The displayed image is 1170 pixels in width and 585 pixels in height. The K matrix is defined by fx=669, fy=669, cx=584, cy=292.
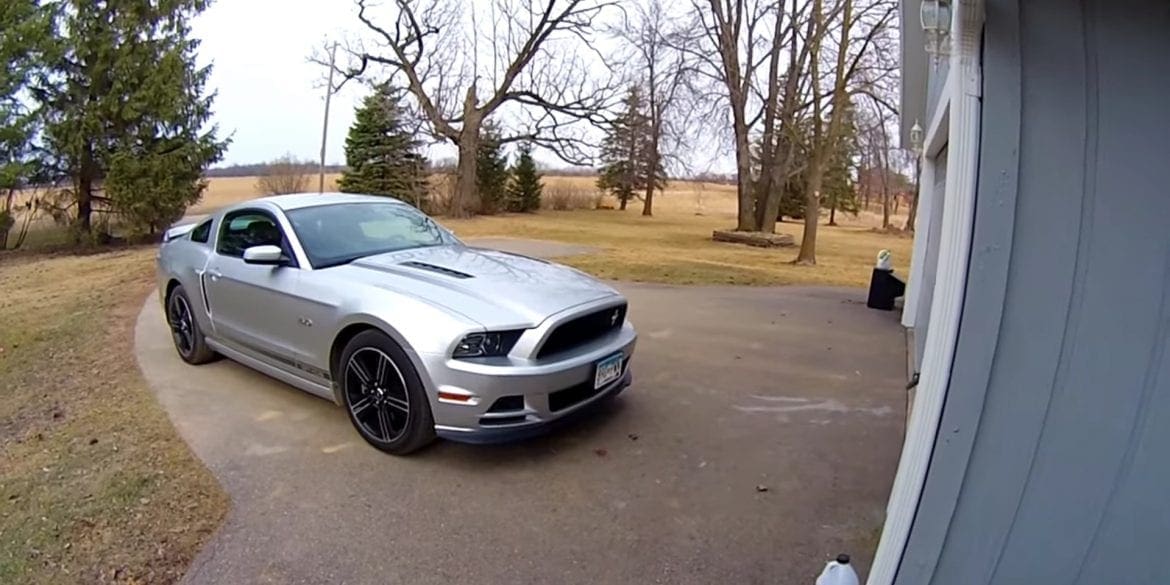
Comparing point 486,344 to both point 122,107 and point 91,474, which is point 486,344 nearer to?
point 91,474

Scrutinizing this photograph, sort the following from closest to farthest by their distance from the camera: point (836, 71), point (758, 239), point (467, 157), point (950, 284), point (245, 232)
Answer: point (950, 284), point (245, 232), point (836, 71), point (758, 239), point (467, 157)

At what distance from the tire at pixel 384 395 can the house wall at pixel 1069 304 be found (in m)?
2.57

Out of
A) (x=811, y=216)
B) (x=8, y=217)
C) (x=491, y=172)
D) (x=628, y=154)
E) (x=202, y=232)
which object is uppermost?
(x=628, y=154)

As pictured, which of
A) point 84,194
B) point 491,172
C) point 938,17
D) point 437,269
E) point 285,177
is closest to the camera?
point 938,17

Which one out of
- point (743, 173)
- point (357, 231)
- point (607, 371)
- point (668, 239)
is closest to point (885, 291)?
point (607, 371)

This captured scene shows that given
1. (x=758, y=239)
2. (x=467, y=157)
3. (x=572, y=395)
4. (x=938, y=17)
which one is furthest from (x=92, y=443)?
(x=467, y=157)

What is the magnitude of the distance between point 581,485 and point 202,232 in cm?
398

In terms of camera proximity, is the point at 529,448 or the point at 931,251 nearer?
the point at 529,448

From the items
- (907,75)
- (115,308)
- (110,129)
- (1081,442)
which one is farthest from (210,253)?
(110,129)

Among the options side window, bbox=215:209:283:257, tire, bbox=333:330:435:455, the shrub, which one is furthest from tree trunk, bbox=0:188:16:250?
the shrub

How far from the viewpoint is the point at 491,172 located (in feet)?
107

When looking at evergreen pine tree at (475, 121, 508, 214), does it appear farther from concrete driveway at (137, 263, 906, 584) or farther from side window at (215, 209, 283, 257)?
concrete driveway at (137, 263, 906, 584)

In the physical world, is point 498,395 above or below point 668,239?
below

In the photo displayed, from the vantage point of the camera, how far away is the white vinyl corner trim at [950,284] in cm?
192
